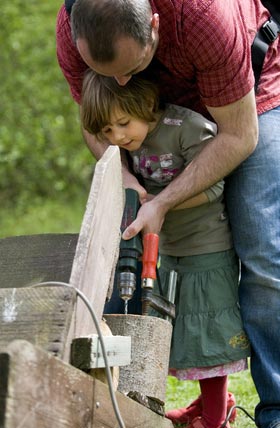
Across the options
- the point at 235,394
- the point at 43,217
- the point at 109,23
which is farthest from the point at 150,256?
the point at 43,217

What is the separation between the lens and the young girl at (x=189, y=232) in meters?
4.14

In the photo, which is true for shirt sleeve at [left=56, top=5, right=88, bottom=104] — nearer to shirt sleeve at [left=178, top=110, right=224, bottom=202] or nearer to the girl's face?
the girl's face

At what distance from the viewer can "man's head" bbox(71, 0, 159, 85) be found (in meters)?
3.66

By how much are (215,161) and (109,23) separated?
0.72 meters

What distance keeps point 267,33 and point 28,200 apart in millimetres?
8650

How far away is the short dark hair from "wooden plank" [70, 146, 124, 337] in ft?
1.34

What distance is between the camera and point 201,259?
437 centimetres

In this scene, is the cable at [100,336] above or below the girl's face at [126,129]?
below

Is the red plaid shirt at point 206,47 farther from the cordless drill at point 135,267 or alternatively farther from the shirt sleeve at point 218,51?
the cordless drill at point 135,267

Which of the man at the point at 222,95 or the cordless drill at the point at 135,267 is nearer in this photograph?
the man at the point at 222,95

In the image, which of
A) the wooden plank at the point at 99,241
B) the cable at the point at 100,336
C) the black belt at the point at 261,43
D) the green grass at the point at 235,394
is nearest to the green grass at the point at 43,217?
the green grass at the point at 235,394

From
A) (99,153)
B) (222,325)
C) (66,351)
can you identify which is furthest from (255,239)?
(66,351)

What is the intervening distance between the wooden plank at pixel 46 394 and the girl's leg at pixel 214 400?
1267mm

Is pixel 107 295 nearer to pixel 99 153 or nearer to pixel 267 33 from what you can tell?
pixel 99 153
